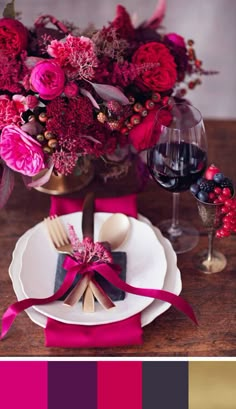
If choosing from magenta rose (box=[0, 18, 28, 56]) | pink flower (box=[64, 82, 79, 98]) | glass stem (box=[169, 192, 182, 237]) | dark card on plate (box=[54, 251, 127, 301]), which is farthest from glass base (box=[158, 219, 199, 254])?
magenta rose (box=[0, 18, 28, 56])

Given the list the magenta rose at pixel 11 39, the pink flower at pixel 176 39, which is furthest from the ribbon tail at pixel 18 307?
the pink flower at pixel 176 39

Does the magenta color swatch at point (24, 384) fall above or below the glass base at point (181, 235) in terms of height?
below

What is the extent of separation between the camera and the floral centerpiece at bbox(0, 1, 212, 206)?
113cm

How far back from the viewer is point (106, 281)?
1.14m

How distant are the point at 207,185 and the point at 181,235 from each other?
0.21 metres

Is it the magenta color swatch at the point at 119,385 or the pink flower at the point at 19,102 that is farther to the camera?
the pink flower at the point at 19,102

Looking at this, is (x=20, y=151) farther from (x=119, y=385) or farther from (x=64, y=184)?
(x=119, y=385)

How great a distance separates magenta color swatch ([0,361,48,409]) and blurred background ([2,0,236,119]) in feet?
6.72

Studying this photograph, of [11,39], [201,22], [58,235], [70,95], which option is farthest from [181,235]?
[201,22]

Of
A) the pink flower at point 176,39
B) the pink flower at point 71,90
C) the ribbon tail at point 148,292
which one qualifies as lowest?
the ribbon tail at point 148,292

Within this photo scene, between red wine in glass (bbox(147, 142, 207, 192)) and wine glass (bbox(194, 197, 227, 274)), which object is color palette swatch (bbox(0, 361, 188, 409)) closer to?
wine glass (bbox(194, 197, 227, 274))

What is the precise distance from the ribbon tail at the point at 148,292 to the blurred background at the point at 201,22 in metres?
1.90

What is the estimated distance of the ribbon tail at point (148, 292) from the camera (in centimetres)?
107

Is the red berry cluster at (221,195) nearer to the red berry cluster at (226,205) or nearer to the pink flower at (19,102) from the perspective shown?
the red berry cluster at (226,205)
